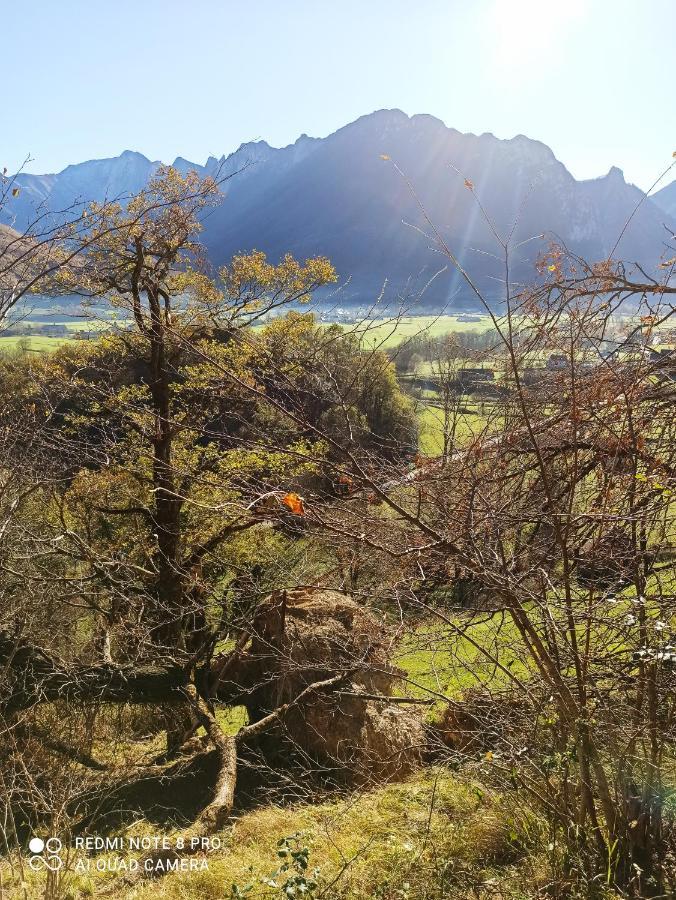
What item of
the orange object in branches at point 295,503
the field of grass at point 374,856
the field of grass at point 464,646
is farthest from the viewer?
the field of grass at point 374,856

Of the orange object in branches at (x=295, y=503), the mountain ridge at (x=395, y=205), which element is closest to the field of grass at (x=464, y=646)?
the orange object in branches at (x=295, y=503)

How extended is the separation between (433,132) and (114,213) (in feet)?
727

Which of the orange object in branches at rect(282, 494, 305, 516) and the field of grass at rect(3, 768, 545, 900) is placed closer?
the orange object in branches at rect(282, 494, 305, 516)

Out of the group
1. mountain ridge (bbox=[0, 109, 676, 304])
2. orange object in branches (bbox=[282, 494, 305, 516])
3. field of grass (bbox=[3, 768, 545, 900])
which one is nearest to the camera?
orange object in branches (bbox=[282, 494, 305, 516])

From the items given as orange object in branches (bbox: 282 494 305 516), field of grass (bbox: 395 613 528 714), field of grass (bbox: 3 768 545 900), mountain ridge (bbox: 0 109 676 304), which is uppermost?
mountain ridge (bbox: 0 109 676 304)

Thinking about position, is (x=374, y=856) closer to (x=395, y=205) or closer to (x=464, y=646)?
(x=464, y=646)

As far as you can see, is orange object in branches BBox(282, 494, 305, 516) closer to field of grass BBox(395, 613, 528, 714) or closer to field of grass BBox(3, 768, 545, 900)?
field of grass BBox(395, 613, 528, 714)

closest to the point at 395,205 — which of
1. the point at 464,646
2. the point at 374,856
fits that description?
the point at 464,646

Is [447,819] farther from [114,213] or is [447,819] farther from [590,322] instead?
[114,213]

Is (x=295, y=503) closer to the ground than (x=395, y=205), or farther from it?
closer to the ground

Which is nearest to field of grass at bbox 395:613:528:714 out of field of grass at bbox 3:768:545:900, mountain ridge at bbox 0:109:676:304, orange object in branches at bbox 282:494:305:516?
field of grass at bbox 3:768:545:900

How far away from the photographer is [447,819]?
4.75 meters

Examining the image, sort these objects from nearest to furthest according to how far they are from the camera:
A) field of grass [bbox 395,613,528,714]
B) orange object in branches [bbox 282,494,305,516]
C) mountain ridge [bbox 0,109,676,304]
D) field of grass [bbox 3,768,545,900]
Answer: orange object in branches [bbox 282,494,305,516], field of grass [bbox 395,613,528,714], field of grass [bbox 3,768,545,900], mountain ridge [bbox 0,109,676,304]

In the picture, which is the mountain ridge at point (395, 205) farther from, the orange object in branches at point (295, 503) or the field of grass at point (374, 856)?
the field of grass at point (374, 856)
